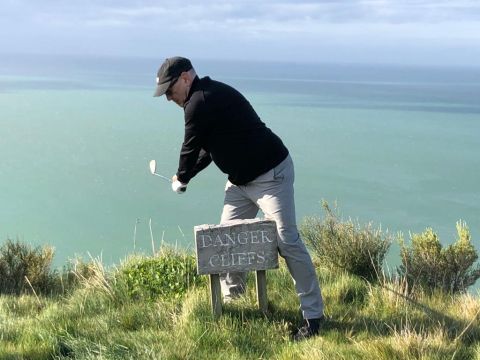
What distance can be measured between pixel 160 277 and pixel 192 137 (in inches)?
52.6

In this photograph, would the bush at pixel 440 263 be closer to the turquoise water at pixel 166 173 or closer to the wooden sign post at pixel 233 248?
the wooden sign post at pixel 233 248

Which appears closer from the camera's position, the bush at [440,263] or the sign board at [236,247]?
the sign board at [236,247]

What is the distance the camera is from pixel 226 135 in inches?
152

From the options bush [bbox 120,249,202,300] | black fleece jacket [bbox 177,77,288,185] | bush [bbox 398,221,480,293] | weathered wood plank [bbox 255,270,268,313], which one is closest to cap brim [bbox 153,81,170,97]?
black fleece jacket [bbox 177,77,288,185]

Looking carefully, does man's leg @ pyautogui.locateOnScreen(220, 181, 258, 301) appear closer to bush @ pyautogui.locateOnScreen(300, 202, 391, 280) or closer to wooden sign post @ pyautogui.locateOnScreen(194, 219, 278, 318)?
wooden sign post @ pyautogui.locateOnScreen(194, 219, 278, 318)

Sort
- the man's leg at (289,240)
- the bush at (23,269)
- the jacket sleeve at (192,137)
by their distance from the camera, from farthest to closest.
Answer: the bush at (23,269) → the man's leg at (289,240) → the jacket sleeve at (192,137)

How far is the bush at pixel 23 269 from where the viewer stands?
5.56 meters

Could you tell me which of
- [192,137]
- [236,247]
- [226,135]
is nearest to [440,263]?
[236,247]

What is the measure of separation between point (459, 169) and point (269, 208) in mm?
18384

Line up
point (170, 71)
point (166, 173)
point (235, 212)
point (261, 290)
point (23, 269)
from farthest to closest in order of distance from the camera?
point (166, 173) < point (23, 269) < point (235, 212) < point (261, 290) < point (170, 71)

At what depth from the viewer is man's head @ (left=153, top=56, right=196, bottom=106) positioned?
3.78m

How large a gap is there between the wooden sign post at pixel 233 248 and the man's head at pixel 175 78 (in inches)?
33.0

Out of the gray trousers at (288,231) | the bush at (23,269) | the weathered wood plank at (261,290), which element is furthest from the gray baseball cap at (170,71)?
the bush at (23,269)

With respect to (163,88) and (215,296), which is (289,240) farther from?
(163,88)
